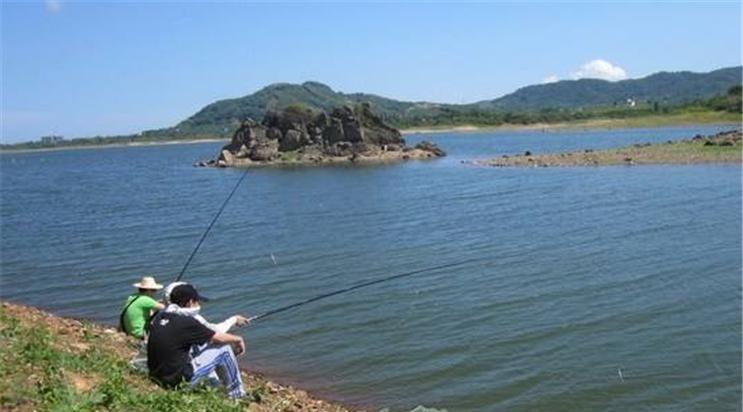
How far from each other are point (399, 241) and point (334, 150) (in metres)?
75.3

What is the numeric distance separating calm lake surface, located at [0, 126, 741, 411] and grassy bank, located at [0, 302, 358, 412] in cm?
253

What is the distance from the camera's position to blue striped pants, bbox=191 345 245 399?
9.51 m

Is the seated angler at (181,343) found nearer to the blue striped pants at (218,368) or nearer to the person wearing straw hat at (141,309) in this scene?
the blue striped pants at (218,368)

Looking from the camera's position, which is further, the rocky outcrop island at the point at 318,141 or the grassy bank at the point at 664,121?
the grassy bank at the point at 664,121

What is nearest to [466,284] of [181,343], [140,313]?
[140,313]

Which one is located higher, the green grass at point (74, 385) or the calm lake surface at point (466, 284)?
the green grass at point (74, 385)

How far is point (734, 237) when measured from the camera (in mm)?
24672

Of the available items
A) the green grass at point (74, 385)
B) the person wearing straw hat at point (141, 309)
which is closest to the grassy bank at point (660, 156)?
the person wearing straw hat at point (141, 309)

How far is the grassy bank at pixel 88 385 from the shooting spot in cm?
776

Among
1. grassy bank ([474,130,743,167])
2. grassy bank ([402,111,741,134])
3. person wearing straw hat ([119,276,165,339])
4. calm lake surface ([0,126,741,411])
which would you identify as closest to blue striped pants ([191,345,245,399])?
person wearing straw hat ([119,276,165,339])

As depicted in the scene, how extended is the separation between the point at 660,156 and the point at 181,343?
59939 mm

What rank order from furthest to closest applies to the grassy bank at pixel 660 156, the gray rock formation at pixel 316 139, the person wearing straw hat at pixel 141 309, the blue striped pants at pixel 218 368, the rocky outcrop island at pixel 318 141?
the gray rock formation at pixel 316 139 < the rocky outcrop island at pixel 318 141 < the grassy bank at pixel 660 156 < the person wearing straw hat at pixel 141 309 < the blue striped pants at pixel 218 368

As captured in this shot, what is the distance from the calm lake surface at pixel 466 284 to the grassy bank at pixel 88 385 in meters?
2.53

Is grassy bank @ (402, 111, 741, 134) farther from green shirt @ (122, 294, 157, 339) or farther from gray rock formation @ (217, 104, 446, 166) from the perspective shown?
green shirt @ (122, 294, 157, 339)
